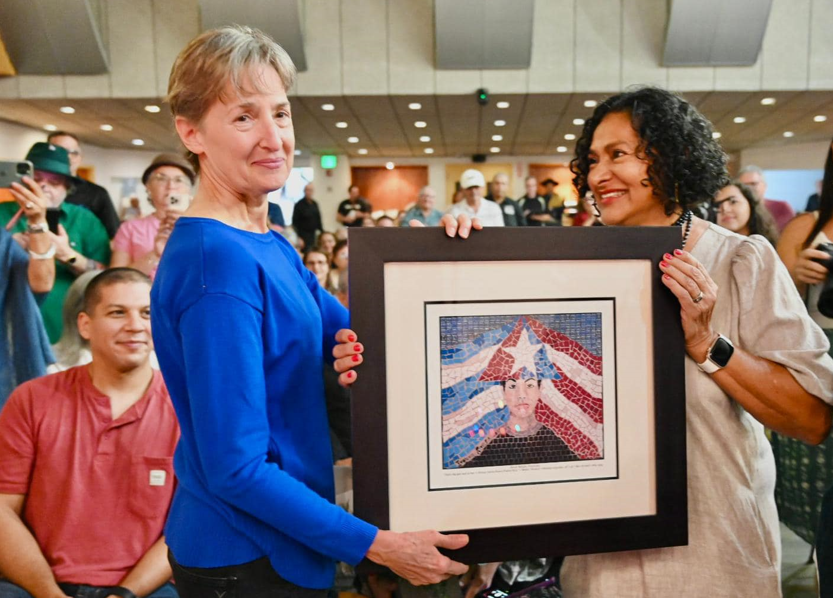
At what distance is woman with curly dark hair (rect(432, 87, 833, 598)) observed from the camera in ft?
3.16

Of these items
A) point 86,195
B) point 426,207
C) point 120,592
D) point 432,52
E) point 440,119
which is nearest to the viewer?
point 120,592

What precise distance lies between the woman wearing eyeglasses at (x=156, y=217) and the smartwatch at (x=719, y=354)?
2.53m

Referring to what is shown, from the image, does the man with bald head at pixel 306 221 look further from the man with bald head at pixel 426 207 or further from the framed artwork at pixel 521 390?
the framed artwork at pixel 521 390

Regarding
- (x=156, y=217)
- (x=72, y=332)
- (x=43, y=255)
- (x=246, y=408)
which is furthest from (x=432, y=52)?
(x=246, y=408)

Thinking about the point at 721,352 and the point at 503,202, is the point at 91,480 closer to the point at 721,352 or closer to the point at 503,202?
the point at 721,352

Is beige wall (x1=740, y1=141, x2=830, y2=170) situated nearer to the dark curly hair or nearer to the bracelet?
the dark curly hair

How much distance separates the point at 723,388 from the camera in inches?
38.7

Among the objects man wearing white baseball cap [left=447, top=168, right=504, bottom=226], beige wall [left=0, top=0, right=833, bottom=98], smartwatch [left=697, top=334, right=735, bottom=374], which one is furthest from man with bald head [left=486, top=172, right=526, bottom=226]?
smartwatch [left=697, top=334, right=735, bottom=374]

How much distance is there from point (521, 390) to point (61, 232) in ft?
9.58

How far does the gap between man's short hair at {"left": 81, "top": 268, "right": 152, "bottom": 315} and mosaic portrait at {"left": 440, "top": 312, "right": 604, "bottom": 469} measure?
1541 millimetres

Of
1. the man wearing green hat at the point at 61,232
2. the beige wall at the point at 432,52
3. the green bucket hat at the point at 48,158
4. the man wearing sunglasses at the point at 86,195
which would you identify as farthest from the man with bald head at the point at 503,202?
the green bucket hat at the point at 48,158

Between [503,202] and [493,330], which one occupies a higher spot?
[503,202]

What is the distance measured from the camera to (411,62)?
8.77 m

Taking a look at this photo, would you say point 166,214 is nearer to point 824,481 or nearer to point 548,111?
point 824,481
